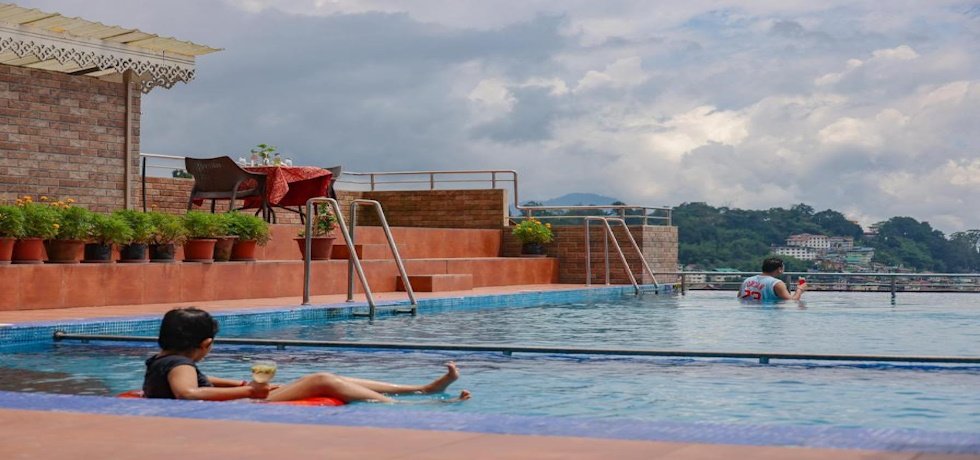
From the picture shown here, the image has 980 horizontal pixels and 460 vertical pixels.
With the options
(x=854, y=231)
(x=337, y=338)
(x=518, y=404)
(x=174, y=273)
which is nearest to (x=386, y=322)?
(x=337, y=338)

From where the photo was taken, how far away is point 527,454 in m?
3.17

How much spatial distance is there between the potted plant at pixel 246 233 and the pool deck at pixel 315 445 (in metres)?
8.76

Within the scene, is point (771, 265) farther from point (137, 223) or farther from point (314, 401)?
point (314, 401)

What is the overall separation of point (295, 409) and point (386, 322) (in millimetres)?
6578

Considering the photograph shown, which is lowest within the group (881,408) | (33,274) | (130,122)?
(881,408)

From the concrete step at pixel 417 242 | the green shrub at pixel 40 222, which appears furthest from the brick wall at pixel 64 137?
the green shrub at pixel 40 222

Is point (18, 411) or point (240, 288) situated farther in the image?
point (240, 288)

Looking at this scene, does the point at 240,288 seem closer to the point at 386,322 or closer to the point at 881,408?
the point at 386,322

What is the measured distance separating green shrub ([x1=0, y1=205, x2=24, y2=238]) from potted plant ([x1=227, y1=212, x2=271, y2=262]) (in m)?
2.57

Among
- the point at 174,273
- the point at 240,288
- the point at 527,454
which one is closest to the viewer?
the point at 527,454

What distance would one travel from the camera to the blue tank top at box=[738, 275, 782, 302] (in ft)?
46.9

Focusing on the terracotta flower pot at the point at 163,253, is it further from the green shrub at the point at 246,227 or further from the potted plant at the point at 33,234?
the potted plant at the point at 33,234

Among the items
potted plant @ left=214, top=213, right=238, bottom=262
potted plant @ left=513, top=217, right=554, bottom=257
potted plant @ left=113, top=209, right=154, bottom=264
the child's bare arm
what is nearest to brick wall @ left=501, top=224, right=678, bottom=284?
potted plant @ left=513, top=217, right=554, bottom=257

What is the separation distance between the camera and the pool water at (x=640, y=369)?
5.61 m
